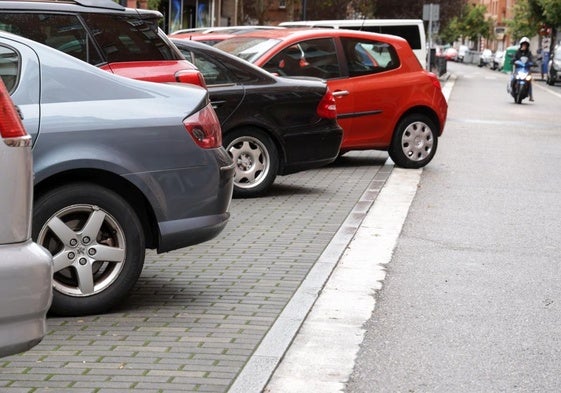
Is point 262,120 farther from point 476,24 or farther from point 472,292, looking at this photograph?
point 476,24

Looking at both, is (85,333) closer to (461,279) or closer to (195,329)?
(195,329)

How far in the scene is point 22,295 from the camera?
15.0 feet

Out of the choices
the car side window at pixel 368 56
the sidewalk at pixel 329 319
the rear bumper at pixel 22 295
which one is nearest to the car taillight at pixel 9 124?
the rear bumper at pixel 22 295

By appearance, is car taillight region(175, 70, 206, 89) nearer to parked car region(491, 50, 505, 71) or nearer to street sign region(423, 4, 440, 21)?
street sign region(423, 4, 440, 21)

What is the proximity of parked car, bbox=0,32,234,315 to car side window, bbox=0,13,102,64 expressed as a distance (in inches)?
44.3

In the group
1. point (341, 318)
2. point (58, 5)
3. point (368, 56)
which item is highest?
point (58, 5)

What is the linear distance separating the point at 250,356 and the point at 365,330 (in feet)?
3.17

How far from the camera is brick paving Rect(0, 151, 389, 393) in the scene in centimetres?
585

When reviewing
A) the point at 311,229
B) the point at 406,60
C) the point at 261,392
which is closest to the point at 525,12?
the point at 406,60

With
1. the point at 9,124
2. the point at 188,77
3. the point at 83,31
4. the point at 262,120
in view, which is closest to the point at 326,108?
the point at 262,120

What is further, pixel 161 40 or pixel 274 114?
pixel 274 114

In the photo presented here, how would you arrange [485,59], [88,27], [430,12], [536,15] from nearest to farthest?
[88,27], [430,12], [536,15], [485,59]

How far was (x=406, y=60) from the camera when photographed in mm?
16469

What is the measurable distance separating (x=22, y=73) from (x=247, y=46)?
834 centimetres
